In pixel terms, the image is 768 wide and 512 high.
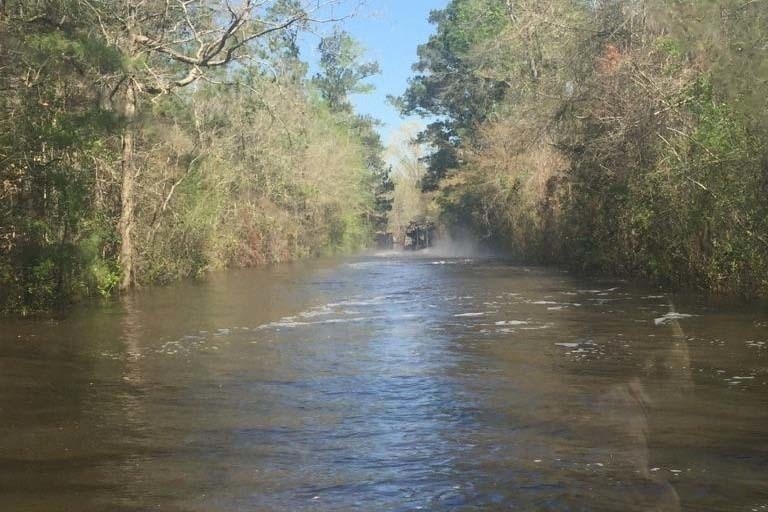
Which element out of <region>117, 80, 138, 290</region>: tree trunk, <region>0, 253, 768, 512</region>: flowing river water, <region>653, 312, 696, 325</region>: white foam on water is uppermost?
<region>117, 80, 138, 290</region>: tree trunk

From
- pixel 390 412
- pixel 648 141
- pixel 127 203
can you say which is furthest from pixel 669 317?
pixel 127 203

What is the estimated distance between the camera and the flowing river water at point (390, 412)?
6699 millimetres

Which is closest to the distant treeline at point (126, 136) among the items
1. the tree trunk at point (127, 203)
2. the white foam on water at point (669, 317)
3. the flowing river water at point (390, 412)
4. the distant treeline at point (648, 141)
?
the tree trunk at point (127, 203)

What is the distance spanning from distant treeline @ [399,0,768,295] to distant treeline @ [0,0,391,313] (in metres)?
7.95

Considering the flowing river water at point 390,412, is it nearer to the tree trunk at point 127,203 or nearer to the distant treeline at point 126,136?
the distant treeline at point 126,136

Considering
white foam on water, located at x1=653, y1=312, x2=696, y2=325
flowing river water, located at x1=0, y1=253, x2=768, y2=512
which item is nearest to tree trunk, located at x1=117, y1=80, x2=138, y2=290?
flowing river water, located at x1=0, y1=253, x2=768, y2=512

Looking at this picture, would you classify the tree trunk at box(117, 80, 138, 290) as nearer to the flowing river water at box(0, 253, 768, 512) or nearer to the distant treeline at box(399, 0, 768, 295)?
the flowing river water at box(0, 253, 768, 512)

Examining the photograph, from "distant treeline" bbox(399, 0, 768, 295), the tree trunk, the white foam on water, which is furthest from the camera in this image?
the tree trunk

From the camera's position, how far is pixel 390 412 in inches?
375

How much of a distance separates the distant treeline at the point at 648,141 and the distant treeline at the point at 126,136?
7.95 m

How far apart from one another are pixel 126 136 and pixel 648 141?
14506 millimetres

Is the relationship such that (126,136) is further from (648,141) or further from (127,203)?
(648,141)

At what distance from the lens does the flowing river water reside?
22.0 feet

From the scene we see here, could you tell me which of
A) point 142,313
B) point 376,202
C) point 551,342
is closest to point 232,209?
point 142,313
